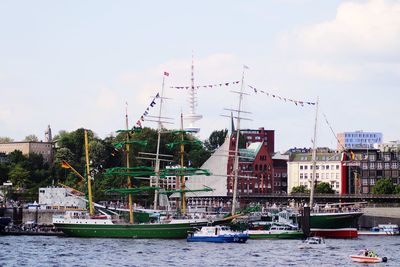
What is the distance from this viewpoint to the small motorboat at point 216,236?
486 ft

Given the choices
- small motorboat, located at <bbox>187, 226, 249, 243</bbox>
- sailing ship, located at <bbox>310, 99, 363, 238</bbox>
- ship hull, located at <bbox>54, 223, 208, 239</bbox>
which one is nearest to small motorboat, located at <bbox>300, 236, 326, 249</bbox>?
small motorboat, located at <bbox>187, 226, 249, 243</bbox>

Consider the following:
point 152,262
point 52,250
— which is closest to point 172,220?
point 52,250

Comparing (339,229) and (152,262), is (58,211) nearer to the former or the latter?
(339,229)

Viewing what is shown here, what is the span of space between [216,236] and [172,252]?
1835 cm

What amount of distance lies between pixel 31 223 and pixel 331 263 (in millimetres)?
75275

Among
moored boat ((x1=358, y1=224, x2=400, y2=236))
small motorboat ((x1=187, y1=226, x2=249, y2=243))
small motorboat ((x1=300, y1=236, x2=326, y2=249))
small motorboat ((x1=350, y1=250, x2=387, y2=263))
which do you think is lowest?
small motorboat ((x1=350, y1=250, x2=387, y2=263))

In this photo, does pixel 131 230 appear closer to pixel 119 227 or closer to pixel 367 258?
pixel 119 227

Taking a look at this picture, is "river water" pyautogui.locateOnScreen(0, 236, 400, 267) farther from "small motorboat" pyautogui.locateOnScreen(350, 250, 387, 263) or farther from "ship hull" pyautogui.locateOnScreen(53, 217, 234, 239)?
"ship hull" pyautogui.locateOnScreen(53, 217, 234, 239)

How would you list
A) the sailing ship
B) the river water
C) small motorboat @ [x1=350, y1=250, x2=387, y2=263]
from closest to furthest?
1. small motorboat @ [x1=350, y1=250, x2=387, y2=263]
2. the river water
3. the sailing ship

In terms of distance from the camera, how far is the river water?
118 m

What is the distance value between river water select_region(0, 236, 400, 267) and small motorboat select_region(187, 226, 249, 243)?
128 centimetres

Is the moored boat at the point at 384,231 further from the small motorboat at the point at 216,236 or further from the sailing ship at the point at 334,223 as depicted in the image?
the small motorboat at the point at 216,236

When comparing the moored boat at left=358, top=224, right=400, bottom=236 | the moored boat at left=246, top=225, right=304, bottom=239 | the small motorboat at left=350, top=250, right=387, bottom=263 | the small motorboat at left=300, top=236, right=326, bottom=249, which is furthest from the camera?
the moored boat at left=358, top=224, right=400, bottom=236

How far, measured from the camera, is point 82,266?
112812 millimetres
